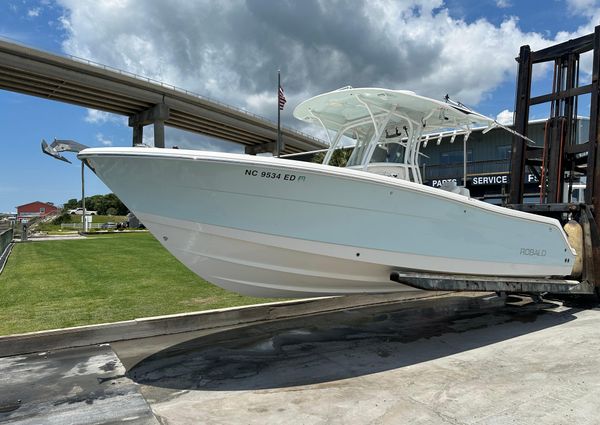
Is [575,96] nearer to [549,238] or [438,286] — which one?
[549,238]

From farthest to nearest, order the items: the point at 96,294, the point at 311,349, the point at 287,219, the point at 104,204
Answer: the point at 104,204
the point at 96,294
the point at 311,349
the point at 287,219

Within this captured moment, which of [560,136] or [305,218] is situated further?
[560,136]

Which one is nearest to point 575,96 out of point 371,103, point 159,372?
point 371,103

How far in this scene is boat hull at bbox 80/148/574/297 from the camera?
4.36m

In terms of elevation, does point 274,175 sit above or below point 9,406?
above

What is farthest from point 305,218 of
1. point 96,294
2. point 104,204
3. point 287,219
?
point 104,204

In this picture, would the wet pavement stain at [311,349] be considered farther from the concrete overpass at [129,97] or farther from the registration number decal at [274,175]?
the concrete overpass at [129,97]

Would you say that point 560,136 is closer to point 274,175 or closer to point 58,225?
point 274,175

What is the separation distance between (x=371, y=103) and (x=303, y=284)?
249cm

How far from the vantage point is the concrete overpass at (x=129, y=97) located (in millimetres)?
32719

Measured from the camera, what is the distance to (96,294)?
24.7 feet

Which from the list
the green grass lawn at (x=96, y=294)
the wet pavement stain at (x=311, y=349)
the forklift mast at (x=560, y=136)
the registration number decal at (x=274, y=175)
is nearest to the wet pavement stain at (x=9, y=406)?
the wet pavement stain at (x=311, y=349)

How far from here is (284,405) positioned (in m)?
3.62

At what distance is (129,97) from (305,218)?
3868 centimetres
